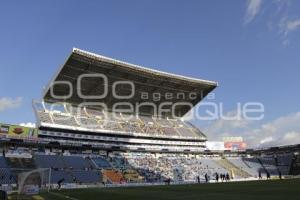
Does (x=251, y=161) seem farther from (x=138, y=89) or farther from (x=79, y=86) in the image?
(x=79, y=86)

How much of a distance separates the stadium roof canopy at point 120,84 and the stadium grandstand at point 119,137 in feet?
0.65

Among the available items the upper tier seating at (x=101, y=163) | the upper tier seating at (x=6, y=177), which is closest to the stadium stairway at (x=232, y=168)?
the upper tier seating at (x=101, y=163)

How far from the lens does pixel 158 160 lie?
302 ft

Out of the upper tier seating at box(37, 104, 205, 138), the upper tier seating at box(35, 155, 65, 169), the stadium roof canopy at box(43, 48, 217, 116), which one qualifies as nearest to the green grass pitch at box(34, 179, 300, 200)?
the upper tier seating at box(35, 155, 65, 169)

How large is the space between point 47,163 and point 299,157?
6497 centimetres

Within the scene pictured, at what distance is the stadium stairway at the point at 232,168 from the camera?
90.8 metres

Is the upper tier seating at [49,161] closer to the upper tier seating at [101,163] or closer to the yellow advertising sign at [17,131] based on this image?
the yellow advertising sign at [17,131]

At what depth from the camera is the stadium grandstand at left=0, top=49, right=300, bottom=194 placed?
234 ft

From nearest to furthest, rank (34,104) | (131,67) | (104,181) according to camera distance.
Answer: (104,181), (131,67), (34,104)

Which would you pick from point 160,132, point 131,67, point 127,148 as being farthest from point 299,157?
point 131,67

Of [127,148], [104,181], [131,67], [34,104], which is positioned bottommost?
[104,181]

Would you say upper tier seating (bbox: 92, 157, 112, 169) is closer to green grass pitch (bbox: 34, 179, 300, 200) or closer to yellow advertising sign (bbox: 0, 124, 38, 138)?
yellow advertising sign (bbox: 0, 124, 38, 138)

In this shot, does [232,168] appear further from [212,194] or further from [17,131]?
[212,194]

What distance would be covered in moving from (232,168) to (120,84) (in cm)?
3854
